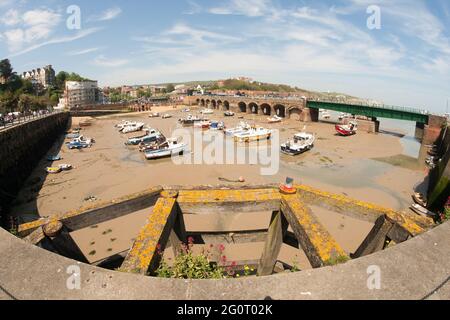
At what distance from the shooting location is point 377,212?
6.48 metres

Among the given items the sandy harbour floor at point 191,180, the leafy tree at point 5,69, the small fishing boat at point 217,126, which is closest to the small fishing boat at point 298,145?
the sandy harbour floor at point 191,180

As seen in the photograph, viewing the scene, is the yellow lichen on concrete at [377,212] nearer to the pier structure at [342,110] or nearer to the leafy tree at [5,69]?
the pier structure at [342,110]

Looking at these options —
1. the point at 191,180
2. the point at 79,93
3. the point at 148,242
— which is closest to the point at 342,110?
the point at 191,180

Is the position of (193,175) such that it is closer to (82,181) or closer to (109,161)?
(82,181)

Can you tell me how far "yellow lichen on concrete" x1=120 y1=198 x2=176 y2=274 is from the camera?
4.21 metres

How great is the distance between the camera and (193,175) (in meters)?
24.9

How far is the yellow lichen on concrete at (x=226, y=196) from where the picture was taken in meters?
6.98

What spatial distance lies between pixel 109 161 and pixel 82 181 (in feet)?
23.2

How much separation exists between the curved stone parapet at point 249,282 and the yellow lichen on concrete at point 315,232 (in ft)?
3.19

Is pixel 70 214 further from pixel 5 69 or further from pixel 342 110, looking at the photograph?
pixel 5 69

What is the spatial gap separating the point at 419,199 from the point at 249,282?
2177 cm
